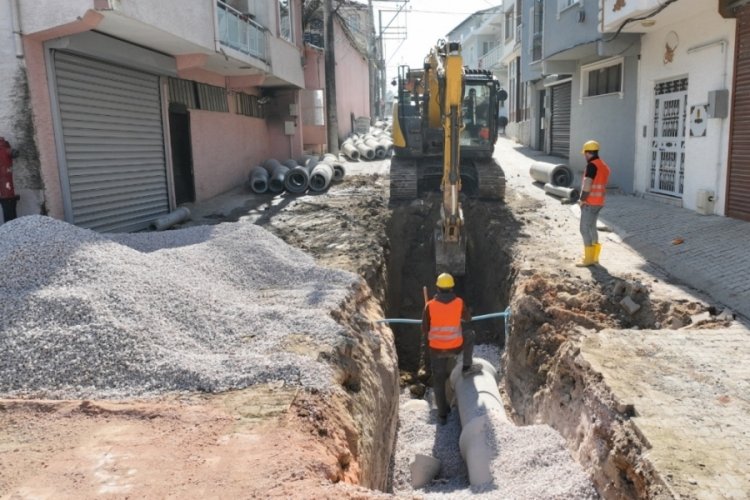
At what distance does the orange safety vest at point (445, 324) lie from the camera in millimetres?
7008

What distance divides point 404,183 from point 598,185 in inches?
217

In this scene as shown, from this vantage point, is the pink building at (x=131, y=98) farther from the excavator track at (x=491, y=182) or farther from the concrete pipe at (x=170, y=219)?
the excavator track at (x=491, y=182)

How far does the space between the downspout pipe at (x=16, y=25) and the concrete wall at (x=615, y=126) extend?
13309 millimetres

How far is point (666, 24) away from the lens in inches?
503

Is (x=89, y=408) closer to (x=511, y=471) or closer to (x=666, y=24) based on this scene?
(x=511, y=471)

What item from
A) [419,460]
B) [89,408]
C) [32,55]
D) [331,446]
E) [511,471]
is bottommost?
[419,460]

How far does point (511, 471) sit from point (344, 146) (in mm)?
22616

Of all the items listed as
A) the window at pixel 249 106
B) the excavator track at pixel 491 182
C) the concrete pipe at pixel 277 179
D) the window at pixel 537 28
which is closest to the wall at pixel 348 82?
the window at pixel 249 106

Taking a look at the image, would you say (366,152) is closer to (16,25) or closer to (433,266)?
(433,266)

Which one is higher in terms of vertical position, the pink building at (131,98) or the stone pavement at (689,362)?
the pink building at (131,98)

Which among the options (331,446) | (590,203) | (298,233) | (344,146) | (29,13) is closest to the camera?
(331,446)

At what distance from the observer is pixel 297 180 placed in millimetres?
16906

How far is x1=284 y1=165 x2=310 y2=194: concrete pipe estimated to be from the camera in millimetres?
16656

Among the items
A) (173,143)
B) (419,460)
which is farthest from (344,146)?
(419,460)
